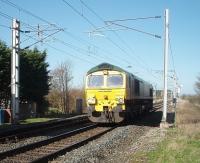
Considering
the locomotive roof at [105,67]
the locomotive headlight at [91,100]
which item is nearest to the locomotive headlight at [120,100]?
the locomotive headlight at [91,100]

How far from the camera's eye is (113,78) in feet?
80.3

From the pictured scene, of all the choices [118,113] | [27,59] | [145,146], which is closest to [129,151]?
[145,146]

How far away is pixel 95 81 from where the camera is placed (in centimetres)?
2464

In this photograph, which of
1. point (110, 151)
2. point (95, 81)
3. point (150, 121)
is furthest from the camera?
point (150, 121)

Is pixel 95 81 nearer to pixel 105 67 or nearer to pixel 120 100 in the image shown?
pixel 105 67

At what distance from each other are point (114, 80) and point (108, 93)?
3.07ft

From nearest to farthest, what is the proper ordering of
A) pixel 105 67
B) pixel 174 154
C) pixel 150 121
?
pixel 174 154, pixel 105 67, pixel 150 121

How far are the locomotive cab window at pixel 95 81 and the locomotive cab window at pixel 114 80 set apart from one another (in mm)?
409

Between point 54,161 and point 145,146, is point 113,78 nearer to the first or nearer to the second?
point 145,146

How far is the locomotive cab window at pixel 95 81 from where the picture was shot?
2448 cm

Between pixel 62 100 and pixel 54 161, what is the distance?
4382cm

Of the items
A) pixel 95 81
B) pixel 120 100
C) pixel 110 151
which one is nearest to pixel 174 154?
pixel 110 151

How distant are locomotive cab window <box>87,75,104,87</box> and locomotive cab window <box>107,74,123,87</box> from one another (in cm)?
41

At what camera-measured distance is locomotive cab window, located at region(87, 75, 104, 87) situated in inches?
964
